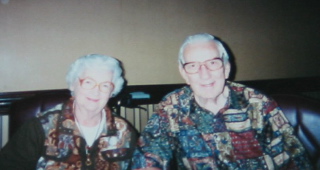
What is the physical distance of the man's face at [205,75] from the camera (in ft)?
4.30

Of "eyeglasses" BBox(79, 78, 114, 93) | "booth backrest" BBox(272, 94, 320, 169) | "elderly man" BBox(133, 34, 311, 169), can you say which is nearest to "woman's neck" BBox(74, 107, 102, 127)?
"eyeglasses" BBox(79, 78, 114, 93)

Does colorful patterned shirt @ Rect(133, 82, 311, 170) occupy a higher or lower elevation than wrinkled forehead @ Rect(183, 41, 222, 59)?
lower

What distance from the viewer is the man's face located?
4.30 ft

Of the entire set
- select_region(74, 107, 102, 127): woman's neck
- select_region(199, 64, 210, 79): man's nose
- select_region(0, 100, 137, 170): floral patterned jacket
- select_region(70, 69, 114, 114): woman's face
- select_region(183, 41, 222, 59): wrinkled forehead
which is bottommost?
select_region(0, 100, 137, 170): floral patterned jacket

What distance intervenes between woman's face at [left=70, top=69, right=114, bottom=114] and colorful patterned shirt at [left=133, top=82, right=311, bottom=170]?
1.13 feet

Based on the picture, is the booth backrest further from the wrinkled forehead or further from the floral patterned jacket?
the floral patterned jacket

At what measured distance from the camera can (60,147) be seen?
132 cm

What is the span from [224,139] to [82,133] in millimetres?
862

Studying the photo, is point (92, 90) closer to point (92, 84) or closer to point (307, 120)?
point (92, 84)

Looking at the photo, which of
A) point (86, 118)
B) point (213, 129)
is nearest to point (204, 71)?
point (213, 129)

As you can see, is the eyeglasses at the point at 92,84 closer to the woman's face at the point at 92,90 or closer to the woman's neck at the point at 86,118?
the woman's face at the point at 92,90

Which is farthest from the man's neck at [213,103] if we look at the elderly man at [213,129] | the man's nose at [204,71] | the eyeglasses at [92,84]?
the eyeglasses at [92,84]

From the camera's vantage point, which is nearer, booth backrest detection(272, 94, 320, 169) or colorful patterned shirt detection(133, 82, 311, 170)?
colorful patterned shirt detection(133, 82, 311, 170)

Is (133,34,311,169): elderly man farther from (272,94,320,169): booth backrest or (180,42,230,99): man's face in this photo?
(272,94,320,169): booth backrest
